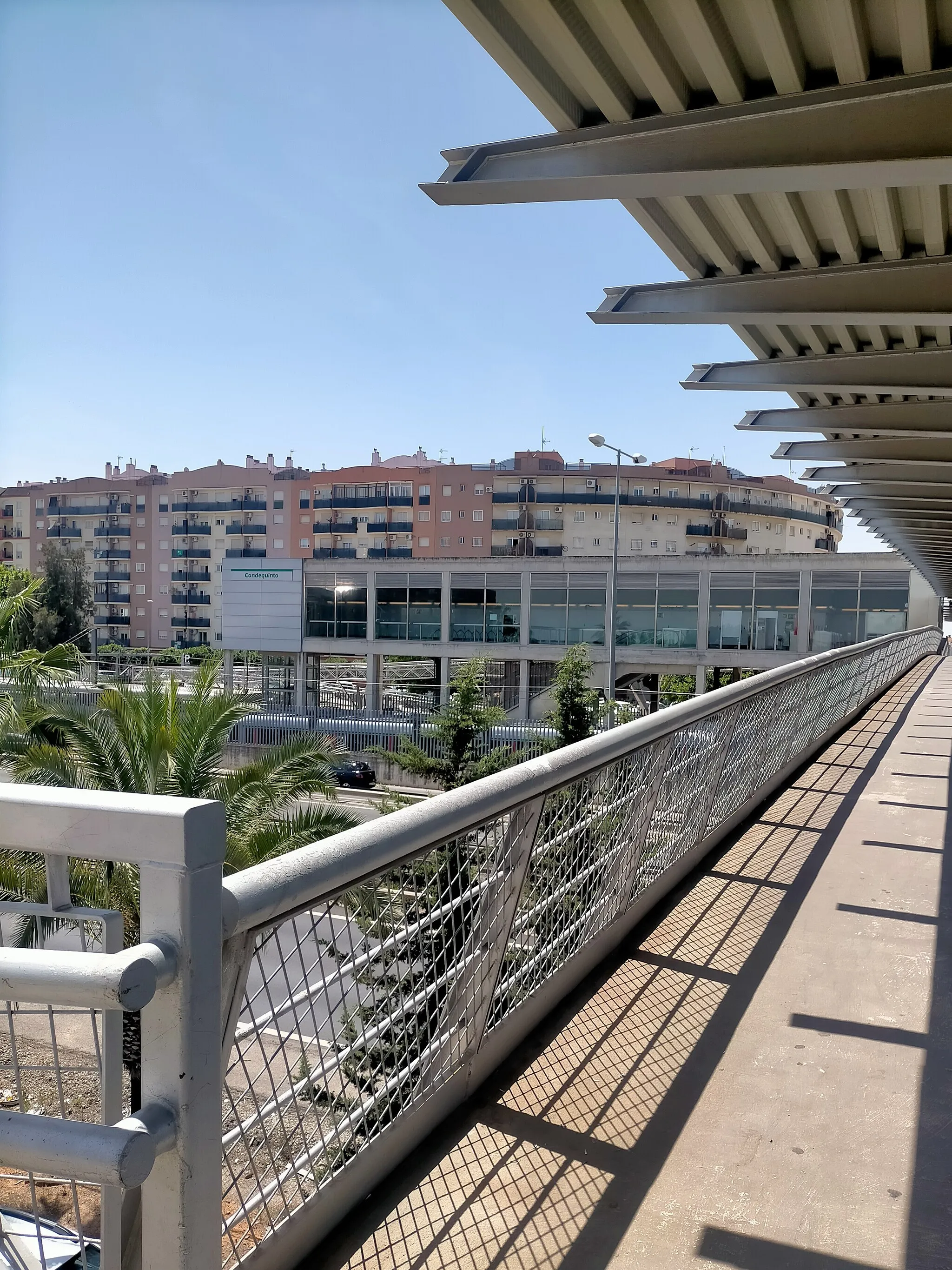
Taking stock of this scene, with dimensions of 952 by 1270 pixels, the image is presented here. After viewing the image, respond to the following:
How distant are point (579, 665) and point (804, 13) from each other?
23187 millimetres

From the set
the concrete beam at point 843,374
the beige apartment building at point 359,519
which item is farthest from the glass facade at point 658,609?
the concrete beam at point 843,374

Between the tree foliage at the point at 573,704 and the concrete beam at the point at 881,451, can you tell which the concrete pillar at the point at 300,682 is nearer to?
the tree foliage at the point at 573,704

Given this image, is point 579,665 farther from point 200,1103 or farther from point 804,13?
point 200,1103

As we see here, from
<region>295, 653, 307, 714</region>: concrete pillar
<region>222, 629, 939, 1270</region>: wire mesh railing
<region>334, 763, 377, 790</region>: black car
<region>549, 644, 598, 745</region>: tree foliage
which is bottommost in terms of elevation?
<region>334, 763, 377, 790</region>: black car

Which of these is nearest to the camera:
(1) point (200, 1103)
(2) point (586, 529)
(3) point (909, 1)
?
(1) point (200, 1103)

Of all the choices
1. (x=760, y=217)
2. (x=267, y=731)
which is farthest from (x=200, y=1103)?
(x=267, y=731)

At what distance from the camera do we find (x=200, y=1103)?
134 centimetres

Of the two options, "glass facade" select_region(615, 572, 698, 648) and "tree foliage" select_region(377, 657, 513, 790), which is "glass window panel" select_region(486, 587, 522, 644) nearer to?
"glass facade" select_region(615, 572, 698, 648)

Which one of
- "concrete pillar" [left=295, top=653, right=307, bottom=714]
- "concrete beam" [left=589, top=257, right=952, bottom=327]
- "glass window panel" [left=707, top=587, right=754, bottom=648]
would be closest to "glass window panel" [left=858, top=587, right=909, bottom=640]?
"glass window panel" [left=707, top=587, right=754, bottom=648]

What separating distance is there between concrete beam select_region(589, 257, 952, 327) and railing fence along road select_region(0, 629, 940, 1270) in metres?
2.73

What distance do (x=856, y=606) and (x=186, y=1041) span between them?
127 feet

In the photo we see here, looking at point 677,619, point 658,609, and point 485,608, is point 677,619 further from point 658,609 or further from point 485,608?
point 485,608

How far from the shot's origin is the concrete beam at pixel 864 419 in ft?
24.5

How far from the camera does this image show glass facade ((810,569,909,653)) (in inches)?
1412
